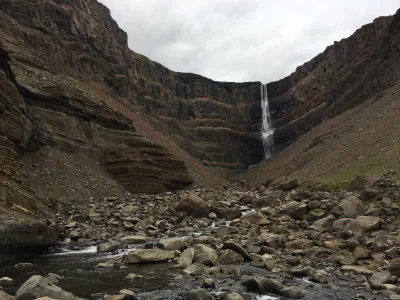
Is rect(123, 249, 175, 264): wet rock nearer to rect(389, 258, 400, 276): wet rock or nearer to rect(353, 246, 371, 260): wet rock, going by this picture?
rect(353, 246, 371, 260): wet rock

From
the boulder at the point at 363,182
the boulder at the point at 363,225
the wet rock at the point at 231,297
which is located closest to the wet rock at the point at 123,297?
the wet rock at the point at 231,297

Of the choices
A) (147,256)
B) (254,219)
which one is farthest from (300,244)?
(147,256)

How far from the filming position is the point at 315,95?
114 metres

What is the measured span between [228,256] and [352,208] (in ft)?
39.4

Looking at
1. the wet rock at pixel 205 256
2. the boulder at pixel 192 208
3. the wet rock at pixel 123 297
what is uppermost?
the boulder at pixel 192 208

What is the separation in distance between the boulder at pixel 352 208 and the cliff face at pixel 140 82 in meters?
41.7

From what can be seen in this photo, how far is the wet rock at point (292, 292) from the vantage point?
11.8 metres

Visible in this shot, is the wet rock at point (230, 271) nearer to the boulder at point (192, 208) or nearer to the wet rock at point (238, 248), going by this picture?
the wet rock at point (238, 248)

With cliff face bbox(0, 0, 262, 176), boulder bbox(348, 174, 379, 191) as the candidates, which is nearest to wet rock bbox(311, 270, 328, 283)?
boulder bbox(348, 174, 379, 191)

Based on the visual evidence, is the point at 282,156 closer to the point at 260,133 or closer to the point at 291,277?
the point at 260,133

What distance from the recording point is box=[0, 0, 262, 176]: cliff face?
2579 inches

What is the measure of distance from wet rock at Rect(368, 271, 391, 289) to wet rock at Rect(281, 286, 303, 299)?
291 centimetres

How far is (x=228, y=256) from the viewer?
16422mm

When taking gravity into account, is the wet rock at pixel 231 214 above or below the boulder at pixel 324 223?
above
